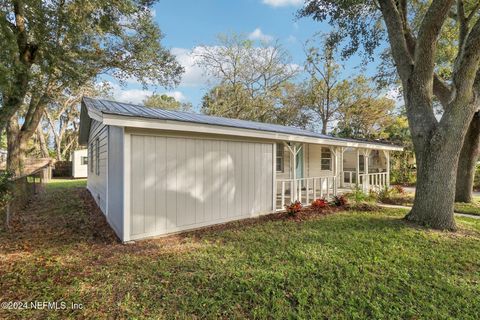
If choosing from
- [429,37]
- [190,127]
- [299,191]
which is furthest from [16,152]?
[429,37]

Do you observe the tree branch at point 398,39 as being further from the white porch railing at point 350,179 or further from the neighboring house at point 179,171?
the white porch railing at point 350,179

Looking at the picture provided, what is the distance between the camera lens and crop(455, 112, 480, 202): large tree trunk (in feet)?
30.1

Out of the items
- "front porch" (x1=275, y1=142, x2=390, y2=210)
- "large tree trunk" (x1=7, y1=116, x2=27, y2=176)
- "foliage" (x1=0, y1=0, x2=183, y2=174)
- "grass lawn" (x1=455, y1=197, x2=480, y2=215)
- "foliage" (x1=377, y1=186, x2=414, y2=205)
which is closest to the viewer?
"foliage" (x1=0, y1=0, x2=183, y2=174)

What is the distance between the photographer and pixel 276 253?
4.19 meters

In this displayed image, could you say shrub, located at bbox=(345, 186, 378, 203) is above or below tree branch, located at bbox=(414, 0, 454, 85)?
below

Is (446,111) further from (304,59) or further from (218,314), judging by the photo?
(304,59)

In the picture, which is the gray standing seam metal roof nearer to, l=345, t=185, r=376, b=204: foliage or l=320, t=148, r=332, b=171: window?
l=345, t=185, r=376, b=204: foliage

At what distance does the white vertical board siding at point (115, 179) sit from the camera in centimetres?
490

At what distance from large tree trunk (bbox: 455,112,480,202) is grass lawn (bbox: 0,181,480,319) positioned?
16.4 ft

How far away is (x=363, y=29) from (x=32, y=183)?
1355 cm

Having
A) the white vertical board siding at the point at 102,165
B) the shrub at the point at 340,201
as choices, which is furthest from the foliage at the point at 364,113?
the white vertical board siding at the point at 102,165

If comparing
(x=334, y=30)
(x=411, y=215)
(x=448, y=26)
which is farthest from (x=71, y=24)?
(x=448, y=26)

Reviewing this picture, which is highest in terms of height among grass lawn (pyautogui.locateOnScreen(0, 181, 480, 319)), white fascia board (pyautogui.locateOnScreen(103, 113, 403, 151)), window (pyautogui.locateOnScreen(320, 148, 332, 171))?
white fascia board (pyautogui.locateOnScreen(103, 113, 403, 151))

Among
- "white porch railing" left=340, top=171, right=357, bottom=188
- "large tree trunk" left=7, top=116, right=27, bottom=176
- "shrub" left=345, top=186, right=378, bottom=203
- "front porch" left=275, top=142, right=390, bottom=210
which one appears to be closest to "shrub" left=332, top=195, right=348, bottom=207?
"shrub" left=345, top=186, right=378, bottom=203
